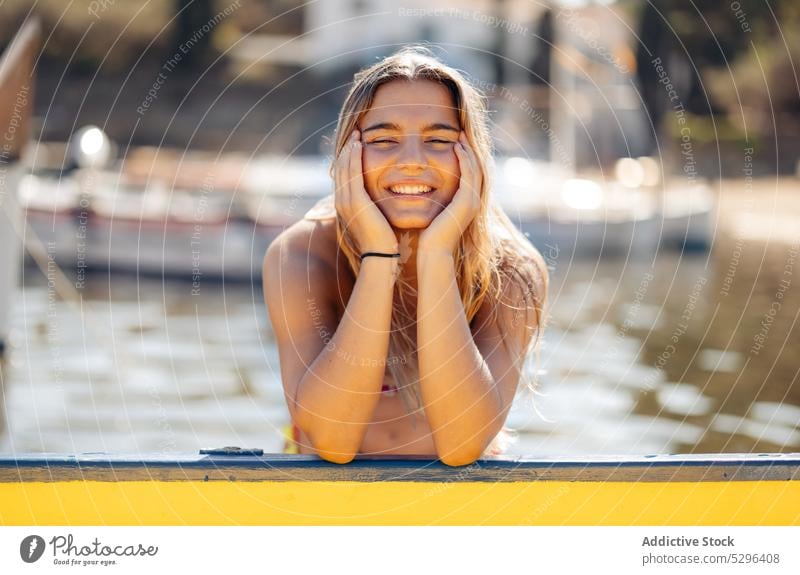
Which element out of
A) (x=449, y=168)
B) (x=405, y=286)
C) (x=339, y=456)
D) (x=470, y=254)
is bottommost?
(x=339, y=456)

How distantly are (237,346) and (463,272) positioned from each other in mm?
11819

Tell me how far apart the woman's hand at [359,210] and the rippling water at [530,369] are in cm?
147

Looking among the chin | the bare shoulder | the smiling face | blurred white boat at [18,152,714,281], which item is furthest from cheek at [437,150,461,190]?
blurred white boat at [18,152,714,281]

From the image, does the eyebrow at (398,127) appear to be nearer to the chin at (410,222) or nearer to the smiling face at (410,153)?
the smiling face at (410,153)

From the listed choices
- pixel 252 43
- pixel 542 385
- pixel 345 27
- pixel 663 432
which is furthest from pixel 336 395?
pixel 252 43

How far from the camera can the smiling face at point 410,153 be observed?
3.32 meters

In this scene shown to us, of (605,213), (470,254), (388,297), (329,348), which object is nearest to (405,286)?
(470,254)

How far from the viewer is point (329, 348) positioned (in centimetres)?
316

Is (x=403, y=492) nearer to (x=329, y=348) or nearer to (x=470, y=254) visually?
(x=329, y=348)

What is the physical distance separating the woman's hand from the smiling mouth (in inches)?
4.0

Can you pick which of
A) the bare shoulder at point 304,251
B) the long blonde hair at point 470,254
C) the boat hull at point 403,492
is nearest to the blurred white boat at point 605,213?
the long blonde hair at point 470,254

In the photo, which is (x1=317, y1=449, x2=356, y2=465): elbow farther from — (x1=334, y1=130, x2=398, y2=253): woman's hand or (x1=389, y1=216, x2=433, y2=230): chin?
(x1=389, y1=216, x2=433, y2=230): chin

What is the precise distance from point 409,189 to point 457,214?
171 mm

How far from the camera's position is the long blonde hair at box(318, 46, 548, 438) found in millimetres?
3439
